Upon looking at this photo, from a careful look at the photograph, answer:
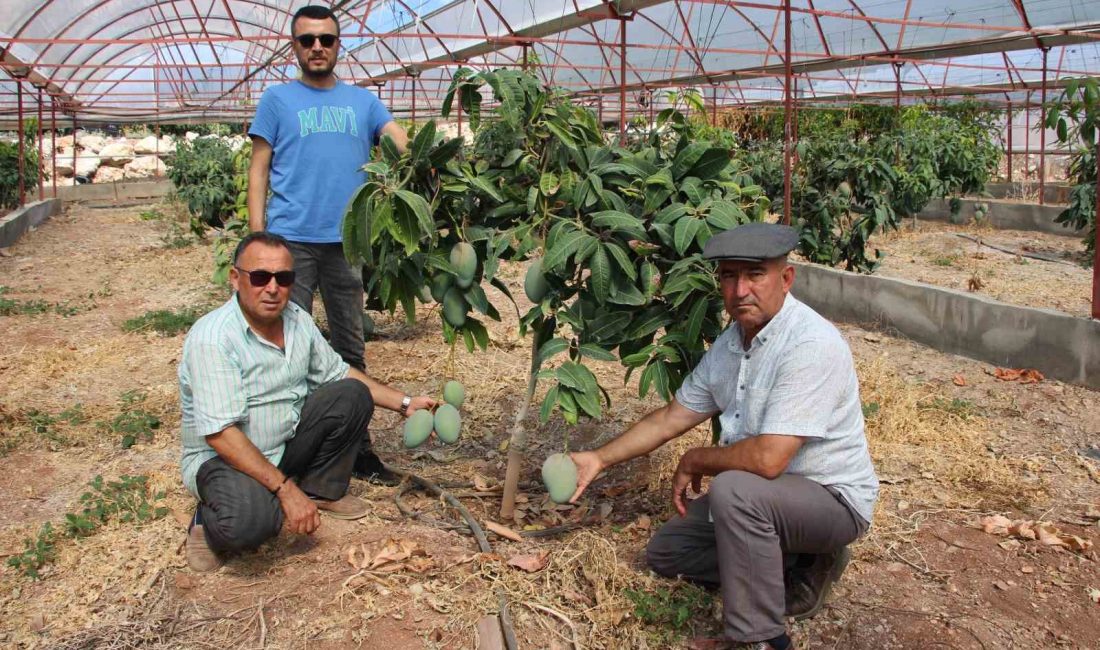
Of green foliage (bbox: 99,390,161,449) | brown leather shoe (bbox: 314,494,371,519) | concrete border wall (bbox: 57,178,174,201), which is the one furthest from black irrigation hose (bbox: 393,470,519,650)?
concrete border wall (bbox: 57,178,174,201)

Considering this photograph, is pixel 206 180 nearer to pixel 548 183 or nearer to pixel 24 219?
pixel 24 219

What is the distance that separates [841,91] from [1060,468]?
1386cm

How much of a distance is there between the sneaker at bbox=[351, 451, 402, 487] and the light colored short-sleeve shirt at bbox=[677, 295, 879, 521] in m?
1.32

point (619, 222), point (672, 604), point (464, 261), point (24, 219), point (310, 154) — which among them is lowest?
point (672, 604)

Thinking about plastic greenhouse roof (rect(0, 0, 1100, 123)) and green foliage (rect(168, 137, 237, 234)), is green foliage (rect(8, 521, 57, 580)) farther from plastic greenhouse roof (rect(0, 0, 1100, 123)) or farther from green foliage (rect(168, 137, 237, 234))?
green foliage (rect(168, 137, 237, 234))

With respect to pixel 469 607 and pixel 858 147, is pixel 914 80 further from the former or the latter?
pixel 469 607

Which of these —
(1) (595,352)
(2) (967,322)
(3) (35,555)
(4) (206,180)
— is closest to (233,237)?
(4) (206,180)

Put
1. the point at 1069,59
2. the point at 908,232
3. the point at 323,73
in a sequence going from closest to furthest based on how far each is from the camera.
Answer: the point at 323,73
the point at 908,232
the point at 1069,59

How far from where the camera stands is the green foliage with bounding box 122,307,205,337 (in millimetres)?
5480

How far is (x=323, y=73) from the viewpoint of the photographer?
2982mm

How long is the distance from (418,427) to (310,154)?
101 cm

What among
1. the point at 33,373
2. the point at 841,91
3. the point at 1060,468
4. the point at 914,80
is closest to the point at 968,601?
the point at 1060,468

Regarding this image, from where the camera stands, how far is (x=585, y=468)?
242cm

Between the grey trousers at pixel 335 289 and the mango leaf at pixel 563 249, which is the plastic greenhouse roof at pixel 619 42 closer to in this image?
the grey trousers at pixel 335 289
